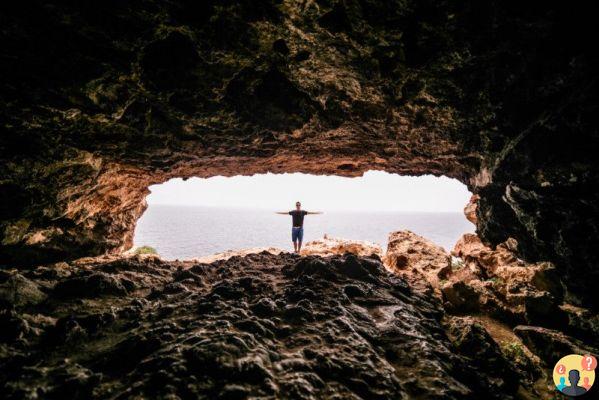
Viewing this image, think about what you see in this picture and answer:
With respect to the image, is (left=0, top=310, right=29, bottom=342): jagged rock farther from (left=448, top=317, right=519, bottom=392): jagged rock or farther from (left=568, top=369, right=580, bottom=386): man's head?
(left=568, top=369, right=580, bottom=386): man's head

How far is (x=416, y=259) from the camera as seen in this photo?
13.5m

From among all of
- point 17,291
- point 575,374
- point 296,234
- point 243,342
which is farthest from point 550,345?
point 17,291

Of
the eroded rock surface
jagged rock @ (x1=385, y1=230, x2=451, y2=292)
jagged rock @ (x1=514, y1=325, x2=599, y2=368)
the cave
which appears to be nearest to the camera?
the eroded rock surface

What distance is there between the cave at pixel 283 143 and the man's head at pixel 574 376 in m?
0.48

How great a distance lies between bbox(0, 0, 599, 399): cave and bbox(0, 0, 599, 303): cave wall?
46 mm

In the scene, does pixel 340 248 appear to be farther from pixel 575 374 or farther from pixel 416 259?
pixel 575 374

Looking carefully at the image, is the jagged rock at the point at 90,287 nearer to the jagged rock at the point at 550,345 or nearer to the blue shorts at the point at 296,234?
the blue shorts at the point at 296,234

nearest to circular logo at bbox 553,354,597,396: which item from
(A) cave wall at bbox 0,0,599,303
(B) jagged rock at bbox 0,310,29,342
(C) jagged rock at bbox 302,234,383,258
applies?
(A) cave wall at bbox 0,0,599,303

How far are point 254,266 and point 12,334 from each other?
6187mm

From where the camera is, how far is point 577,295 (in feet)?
28.6

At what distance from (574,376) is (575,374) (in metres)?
0.10

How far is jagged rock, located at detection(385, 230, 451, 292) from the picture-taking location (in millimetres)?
11625

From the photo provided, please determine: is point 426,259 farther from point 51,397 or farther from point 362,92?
point 51,397

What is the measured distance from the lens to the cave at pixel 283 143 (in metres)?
4.29
